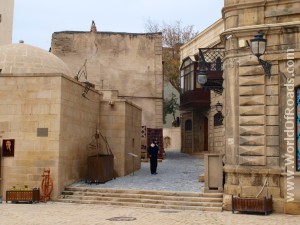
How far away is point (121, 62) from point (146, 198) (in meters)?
17.6

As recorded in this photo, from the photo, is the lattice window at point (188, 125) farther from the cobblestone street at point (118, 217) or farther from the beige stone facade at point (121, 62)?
the cobblestone street at point (118, 217)

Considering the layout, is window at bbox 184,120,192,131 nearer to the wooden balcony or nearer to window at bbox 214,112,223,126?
the wooden balcony

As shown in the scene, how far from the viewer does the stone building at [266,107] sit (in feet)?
44.0

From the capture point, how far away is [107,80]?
31500 mm

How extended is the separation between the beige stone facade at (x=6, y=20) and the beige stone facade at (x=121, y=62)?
448 inches

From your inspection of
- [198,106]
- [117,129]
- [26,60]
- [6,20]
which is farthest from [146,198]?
[6,20]

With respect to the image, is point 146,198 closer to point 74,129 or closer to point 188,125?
point 74,129

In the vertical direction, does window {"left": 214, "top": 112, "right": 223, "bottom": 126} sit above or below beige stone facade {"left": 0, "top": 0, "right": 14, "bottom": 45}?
below

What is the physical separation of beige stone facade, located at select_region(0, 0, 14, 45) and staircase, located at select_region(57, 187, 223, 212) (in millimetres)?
27609

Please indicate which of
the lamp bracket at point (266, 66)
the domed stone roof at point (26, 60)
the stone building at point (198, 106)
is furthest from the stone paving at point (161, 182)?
the stone building at point (198, 106)

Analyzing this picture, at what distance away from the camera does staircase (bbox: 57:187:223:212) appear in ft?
47.3

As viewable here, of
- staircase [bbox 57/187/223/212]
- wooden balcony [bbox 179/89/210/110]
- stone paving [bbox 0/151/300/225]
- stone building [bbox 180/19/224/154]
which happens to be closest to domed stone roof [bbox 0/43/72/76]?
staircase [bbox 57/187/223/212]

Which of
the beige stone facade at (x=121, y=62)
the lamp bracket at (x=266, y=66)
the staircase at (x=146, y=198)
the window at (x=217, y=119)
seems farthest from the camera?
the beige stone facade at (x=121, y=62)

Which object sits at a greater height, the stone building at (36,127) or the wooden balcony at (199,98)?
the wooden balcony at (199,98)
